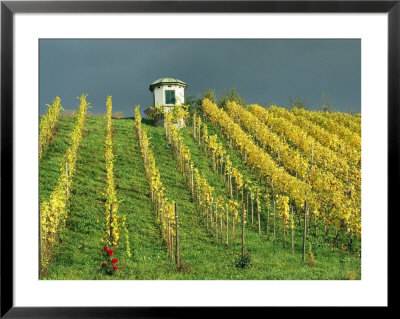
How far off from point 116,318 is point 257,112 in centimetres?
389

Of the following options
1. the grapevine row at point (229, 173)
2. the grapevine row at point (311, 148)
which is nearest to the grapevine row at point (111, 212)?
the grapevine row at point (229, 173)

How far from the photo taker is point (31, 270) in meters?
4.84

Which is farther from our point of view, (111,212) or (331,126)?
(331,126)

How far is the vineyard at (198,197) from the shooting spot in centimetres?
545

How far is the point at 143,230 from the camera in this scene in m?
6.27

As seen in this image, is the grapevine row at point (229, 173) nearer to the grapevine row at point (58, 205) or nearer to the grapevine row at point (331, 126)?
the grapevine row at point (331, 126)

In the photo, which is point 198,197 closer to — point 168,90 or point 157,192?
point 157,192

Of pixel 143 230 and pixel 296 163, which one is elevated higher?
pixel 296 163

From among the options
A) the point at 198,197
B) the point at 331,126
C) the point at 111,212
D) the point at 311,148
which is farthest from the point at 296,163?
the point at 111,212

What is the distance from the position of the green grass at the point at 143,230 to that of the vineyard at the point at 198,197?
0.02 m

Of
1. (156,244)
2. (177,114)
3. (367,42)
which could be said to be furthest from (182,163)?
(367,42)

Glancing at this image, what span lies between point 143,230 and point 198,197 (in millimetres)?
976

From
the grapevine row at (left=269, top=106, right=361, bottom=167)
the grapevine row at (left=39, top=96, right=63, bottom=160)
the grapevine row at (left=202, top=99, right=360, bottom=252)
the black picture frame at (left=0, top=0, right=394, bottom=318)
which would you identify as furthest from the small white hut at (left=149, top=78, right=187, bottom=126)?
the grapevine row at (left=269, top=106, right=361, bottom=167)
